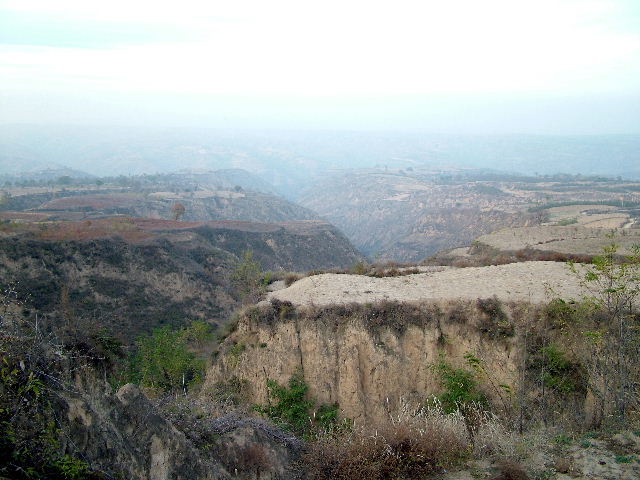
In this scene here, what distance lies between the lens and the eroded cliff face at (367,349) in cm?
1277

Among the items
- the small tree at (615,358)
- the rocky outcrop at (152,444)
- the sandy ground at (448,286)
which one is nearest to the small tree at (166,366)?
the sandy ground at (448,286)

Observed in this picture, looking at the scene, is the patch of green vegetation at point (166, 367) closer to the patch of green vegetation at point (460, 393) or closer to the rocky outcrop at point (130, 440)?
the patch of green vegetation at point (460, 393)

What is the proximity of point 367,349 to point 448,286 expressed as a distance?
368 centimetres

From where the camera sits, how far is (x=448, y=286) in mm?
14891

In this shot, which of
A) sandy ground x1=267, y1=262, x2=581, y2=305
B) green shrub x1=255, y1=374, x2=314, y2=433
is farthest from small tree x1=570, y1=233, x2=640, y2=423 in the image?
green shrub x1=255, y1=374, x2=314, y2=433

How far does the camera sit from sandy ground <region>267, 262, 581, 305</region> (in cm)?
1356

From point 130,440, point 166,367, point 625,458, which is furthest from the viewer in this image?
point 166,367

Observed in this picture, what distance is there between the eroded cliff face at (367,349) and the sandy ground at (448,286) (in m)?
0.60

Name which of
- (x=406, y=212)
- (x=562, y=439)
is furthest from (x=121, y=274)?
(x=406, y=212)

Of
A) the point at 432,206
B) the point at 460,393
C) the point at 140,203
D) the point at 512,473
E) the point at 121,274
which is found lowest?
the point at 121,274

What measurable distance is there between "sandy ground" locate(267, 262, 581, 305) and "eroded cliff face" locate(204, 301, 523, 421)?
1.97 feet

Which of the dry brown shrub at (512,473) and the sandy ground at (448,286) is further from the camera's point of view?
the sandy ground at (448,286)

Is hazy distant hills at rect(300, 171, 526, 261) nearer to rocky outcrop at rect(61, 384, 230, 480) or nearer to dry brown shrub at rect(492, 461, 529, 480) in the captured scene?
dry brown shrub at rect(492, 461, 529, 480)

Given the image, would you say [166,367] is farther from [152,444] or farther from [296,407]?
[152,444]
